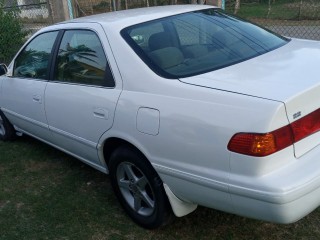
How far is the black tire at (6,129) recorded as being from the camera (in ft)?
17.5

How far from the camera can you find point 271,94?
234cm

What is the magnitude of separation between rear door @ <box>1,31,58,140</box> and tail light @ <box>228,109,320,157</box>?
91.6 inches

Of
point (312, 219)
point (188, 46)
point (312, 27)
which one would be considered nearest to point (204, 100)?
point (188, 46)

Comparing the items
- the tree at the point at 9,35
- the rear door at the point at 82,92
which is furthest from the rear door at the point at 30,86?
the tree at the point at 9,35

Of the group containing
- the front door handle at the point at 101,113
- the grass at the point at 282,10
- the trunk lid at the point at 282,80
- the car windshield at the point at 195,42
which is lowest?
the grass at the point at 282,10

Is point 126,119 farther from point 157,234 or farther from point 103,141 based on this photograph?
point 157,234

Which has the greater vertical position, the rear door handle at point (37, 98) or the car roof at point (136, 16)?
the car roof at point (136, 16)

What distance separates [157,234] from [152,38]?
1.50m

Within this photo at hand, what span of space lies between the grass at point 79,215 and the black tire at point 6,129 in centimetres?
72

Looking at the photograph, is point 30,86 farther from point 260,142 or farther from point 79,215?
point 260,142

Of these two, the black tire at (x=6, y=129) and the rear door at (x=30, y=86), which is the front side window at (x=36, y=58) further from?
the black tire at (x=6, y=129)

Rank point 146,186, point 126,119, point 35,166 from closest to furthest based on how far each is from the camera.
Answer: point 126,119 < point 146,186 < point 35,166

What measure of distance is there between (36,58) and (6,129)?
4.75 feet

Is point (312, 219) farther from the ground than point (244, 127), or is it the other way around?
point (244, 127)
